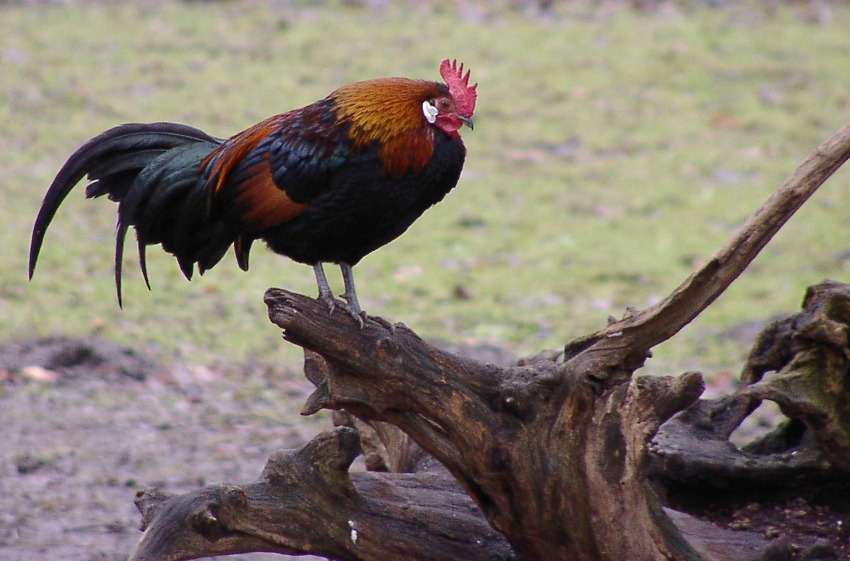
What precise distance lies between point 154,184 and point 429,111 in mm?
972

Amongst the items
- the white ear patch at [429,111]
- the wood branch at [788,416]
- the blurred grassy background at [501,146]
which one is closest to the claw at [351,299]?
the white ear patch at [429,111]

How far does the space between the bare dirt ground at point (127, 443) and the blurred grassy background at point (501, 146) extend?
0.33m

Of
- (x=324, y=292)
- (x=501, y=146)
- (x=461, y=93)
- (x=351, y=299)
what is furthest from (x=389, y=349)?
(x=501, y=146)

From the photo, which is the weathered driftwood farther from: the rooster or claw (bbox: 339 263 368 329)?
the rooster

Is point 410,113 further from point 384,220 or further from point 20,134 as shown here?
point 20,134

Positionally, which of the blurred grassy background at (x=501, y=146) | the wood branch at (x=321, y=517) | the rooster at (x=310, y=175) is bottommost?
the wood branch at (x=321, y=517)

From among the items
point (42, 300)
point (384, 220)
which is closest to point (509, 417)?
point (384, 220)

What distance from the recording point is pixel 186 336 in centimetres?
622

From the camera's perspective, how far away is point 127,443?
5.05 meters

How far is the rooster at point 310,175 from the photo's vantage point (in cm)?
342

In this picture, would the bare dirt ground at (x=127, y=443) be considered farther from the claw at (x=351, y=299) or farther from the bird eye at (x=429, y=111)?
the bird eye at (x=429, y=111)

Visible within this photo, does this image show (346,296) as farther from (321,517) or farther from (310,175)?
(321,517)

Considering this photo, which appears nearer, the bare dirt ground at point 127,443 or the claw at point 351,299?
the claw at point 351,299

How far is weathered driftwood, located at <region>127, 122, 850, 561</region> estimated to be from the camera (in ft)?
9.72
